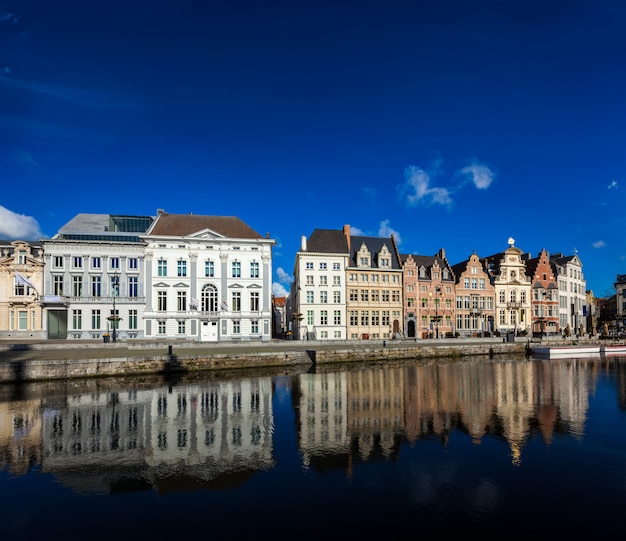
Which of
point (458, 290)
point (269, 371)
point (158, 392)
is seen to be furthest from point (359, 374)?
point (458, 290)

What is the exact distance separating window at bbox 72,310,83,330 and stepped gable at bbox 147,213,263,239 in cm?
1215

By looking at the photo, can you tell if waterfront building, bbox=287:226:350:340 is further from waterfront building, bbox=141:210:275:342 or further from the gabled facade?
waterfront building, bbox=141:210:275:342

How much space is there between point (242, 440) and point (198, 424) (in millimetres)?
3243

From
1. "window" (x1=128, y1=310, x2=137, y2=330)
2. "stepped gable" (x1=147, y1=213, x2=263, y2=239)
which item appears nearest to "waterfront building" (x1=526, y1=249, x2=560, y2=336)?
"stepped gable" (x1=147, y1=213, x2=263, y2=239)

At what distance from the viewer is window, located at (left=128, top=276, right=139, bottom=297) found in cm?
4888

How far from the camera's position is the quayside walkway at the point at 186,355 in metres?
28.7

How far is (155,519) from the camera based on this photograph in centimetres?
986

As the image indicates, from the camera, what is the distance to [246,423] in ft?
59.6

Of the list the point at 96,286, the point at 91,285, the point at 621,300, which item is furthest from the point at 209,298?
the point at 621,300

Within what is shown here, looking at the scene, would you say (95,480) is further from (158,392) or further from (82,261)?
(82,261)

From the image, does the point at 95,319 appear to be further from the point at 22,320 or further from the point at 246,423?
the point at 246,423

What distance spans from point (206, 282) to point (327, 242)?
17.4 m

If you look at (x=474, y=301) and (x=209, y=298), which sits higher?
(x=209, y=298)

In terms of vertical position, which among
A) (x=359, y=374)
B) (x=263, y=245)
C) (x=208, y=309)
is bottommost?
(x=359, y=374)
